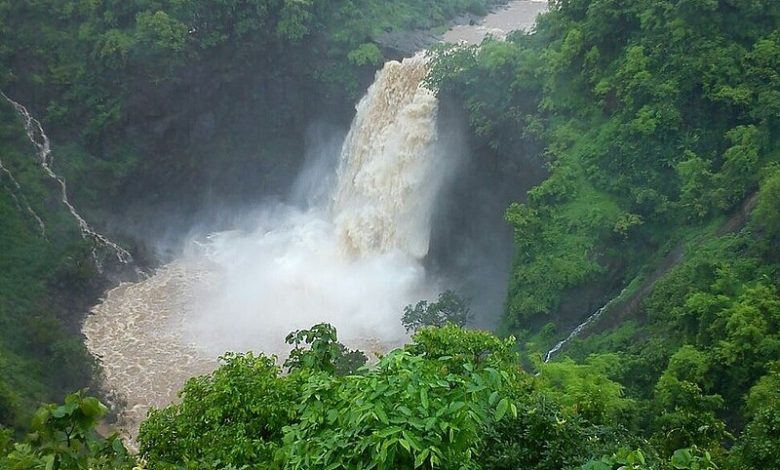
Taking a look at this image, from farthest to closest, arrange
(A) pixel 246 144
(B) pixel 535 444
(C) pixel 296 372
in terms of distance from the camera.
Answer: (A) pixel 246 144, (C) pixel 296 372, (B) pixel 535 444

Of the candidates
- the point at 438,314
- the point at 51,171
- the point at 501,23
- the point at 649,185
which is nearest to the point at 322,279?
the point at 438,314

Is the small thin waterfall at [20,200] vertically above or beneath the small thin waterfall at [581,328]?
above

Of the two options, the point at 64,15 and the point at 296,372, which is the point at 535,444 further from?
the point at 64,15

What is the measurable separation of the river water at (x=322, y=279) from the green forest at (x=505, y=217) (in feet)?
3.56

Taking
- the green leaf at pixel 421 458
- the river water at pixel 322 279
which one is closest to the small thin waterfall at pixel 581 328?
the river water at pixel 322 279

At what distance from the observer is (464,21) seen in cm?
2723

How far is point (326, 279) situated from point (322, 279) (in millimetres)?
123

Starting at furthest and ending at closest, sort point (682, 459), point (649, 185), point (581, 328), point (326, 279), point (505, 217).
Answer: point (326, 279) < point (505, 217) < point (649, 185) < point (581, 328) < point (682, 459)

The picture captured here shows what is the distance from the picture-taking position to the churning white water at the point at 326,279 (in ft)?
64.5

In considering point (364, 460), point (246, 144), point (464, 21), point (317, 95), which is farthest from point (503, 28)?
point (364, 460)

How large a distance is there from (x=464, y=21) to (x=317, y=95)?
20.6 ft

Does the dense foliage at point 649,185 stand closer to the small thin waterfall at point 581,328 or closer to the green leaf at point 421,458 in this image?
the small thin waterfall at point 581,328

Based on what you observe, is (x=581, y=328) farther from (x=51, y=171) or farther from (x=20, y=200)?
(x=51, y=171)

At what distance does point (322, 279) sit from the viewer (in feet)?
73.3
